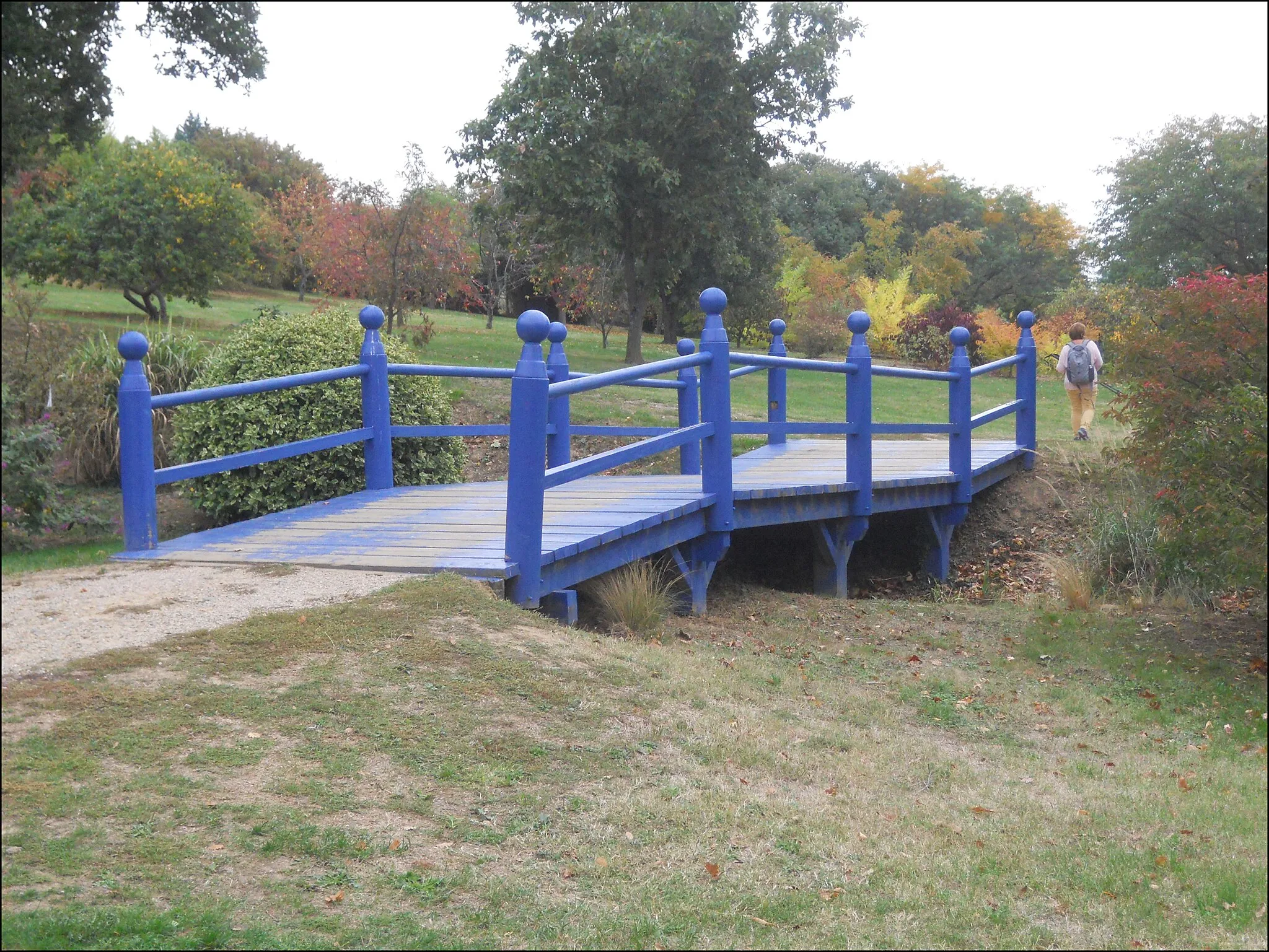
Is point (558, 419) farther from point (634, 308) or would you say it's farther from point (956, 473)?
point (634, 308)

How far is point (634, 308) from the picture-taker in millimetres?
23594

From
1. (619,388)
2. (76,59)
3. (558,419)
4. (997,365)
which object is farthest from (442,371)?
(619,388)

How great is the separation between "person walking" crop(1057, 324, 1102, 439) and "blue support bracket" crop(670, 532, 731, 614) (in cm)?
380

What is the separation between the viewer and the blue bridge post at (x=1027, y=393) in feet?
37.7

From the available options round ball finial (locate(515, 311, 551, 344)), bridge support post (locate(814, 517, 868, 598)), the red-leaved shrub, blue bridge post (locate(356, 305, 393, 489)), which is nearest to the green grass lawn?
blue bridge post (locate(356, 305, 393, 489))

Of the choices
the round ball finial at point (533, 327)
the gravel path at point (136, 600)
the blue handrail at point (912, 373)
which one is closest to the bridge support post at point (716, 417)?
the round ball finial at point (533, 327)

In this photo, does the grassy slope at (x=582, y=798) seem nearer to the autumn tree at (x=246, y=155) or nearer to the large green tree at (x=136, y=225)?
the large green tree at (x=136, y=225)

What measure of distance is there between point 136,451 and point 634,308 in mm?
18434

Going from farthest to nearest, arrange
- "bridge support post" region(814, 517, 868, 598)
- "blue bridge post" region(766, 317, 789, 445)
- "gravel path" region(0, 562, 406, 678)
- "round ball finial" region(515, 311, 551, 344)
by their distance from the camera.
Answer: "blue bridge post" region(766, 317, 789, 445), "bridge support post" region(814, 517, 868, 598), "round ball finial" region(515, 311, 551, 344), "gravel path" region(0, 562, 406, 678)

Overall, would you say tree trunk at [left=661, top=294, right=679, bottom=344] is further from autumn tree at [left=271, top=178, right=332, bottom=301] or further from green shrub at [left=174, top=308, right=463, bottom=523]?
green shrub at [left=174, top=308, right=463, bottom=523]

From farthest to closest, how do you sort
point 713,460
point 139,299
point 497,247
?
point 497,247 → point 139,299 → point 713,460

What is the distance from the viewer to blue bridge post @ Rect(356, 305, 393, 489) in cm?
844

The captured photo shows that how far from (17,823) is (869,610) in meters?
6.27

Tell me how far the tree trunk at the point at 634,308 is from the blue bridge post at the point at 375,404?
14.4 metres
